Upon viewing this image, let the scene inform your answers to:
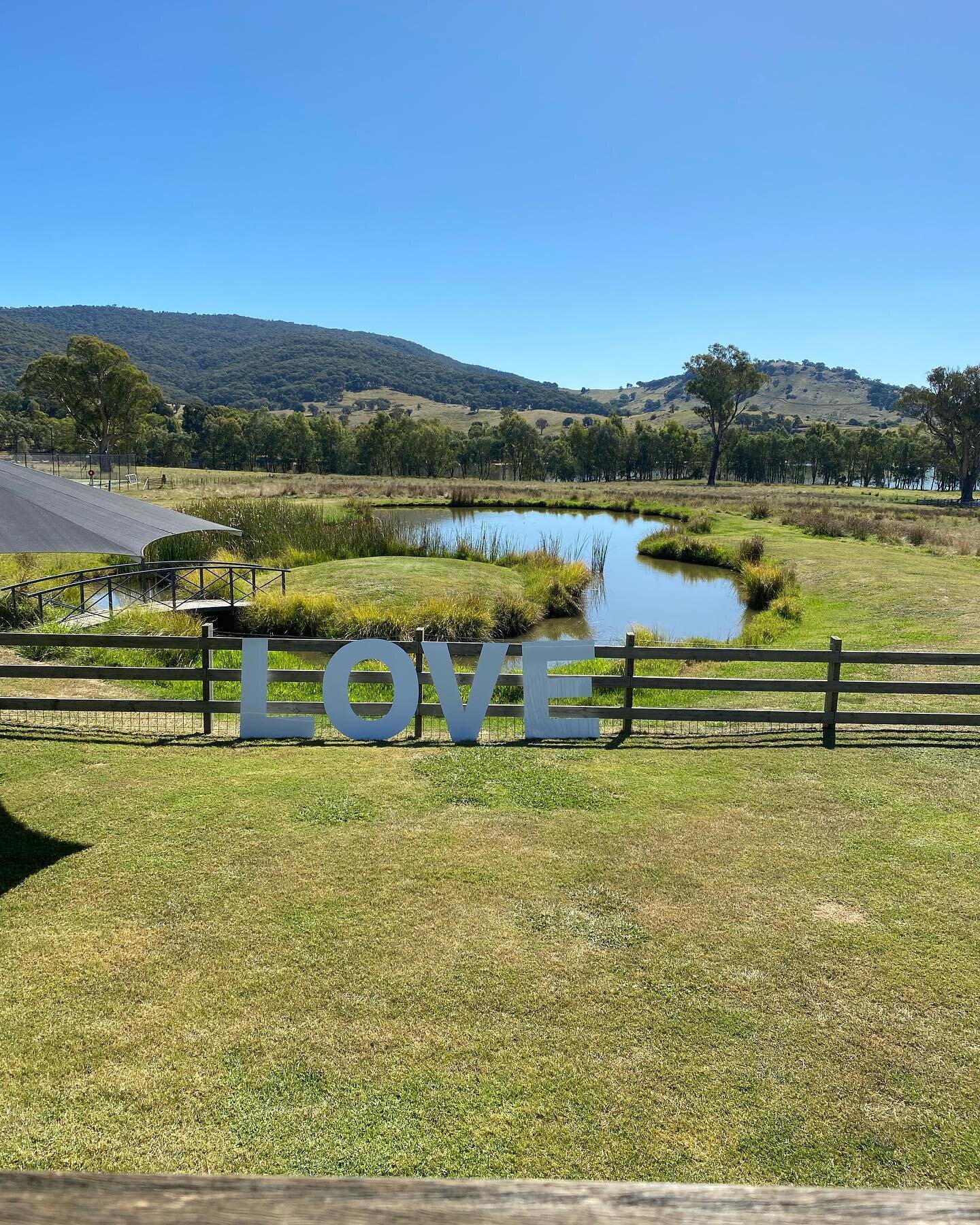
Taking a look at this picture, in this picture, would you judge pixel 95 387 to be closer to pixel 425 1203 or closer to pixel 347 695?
pixel 347 695

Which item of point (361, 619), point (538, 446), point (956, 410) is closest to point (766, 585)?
point (361, 619)

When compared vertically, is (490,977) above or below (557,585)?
below

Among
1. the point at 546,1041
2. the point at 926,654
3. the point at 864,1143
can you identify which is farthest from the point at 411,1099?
the point at 926,654

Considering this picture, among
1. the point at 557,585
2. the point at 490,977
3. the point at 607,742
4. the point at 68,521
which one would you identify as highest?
the point at 68,521

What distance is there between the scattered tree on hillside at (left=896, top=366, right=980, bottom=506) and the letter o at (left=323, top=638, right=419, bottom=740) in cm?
6912

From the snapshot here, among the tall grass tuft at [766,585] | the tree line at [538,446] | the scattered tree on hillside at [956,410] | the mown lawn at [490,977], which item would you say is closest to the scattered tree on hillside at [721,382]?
the tree line at [538,446]

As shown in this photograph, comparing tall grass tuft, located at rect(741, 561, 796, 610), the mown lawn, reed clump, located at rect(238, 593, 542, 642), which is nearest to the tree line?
tall grass tuft, located at rect(741, 561, 796, 610)

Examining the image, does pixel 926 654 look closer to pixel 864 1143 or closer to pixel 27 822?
pixel 864 1143

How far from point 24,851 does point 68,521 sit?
2709mm

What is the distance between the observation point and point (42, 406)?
115 meters

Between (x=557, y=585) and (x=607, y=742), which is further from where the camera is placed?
(x=557, y=585)

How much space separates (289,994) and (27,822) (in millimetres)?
3566

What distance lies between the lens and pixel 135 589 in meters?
20.4

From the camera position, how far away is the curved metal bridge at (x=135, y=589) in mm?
15672
